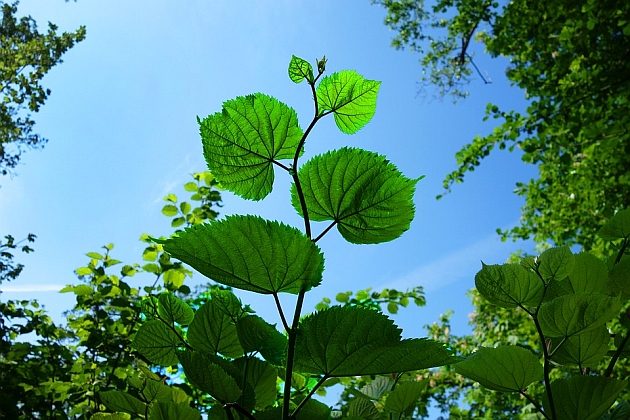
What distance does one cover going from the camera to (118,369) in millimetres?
2037

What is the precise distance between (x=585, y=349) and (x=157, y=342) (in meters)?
0.43

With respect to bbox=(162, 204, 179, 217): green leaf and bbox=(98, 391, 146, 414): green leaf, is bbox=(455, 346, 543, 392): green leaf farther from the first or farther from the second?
bbox=(162, 204, 179, 217): green leaf

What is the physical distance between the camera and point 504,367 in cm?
46

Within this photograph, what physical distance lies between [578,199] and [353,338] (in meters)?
5.97

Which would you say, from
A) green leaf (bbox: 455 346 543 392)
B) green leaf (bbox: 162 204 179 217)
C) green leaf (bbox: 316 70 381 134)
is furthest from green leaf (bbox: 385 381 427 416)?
green leaf (bbox: 162 204 179 217)

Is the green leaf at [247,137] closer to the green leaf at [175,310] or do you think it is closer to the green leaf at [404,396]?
the green leaf at [175,310]

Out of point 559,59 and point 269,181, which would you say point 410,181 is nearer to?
point 269,181

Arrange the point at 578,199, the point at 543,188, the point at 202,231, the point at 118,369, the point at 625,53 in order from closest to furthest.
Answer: the point at 202,231, the point at 118,369, the point at 625,53, the point at 578,199, the point at 543,188

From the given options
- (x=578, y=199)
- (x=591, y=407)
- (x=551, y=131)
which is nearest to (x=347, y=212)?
(x=591, y=407)

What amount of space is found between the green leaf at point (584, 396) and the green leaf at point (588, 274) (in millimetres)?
98

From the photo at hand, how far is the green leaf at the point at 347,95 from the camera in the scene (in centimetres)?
43

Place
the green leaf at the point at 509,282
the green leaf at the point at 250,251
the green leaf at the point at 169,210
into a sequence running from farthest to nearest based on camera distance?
1. the green leaf at the point at 169,210
2. the green leaf at the point at 509,282
3. the green leaf at the point at 250,251

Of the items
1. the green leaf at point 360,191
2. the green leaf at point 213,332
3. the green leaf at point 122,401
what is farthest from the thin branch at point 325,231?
the green leaf at point 122,401

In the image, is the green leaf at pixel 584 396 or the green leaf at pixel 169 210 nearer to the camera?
the green leaf at pixel 584 396
